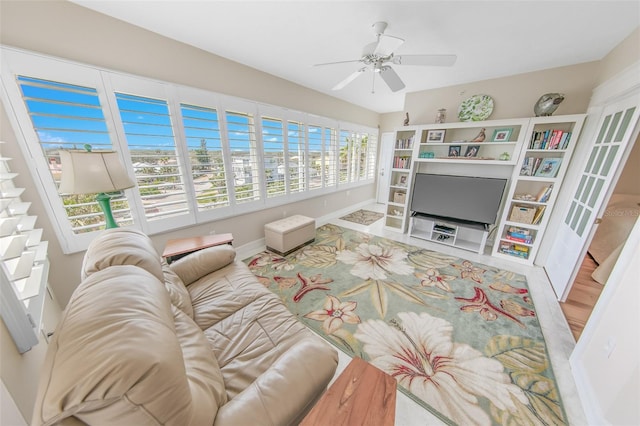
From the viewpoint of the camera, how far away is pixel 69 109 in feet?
5.28

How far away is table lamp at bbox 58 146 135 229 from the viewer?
1.35 meters

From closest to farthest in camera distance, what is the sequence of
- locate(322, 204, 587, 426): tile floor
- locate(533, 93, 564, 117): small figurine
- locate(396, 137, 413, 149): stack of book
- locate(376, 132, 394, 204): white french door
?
1. locate(322, 204, 587, 426): tile floor
2. locate(533, 93, 564, 117): small figurine
3. locate(396, 137, 413, 149): stack of book
4. locate(376, 132, 394, 204): white french door

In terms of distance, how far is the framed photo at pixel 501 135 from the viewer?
108 inches

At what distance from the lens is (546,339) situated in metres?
1.72

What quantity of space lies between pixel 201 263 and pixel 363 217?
3620mm

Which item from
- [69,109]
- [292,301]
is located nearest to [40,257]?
[69,109]

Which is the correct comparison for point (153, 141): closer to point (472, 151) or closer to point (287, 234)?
point (287, 234)

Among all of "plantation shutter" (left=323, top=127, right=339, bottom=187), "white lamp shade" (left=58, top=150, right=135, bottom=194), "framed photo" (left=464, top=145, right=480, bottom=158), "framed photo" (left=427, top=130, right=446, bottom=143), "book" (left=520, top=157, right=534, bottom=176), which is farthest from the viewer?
"plantation shutter" (left=323, top=127, right=339, bottom=187)

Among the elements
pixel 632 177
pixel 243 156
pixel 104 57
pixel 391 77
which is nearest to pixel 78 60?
pixel 104 57

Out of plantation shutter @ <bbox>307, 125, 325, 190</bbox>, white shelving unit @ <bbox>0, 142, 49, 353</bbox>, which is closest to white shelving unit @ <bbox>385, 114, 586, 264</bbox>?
plantation shutter @ <bbox>307, 125, 325, 190</bbox>

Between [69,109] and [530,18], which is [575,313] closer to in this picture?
[530,18]

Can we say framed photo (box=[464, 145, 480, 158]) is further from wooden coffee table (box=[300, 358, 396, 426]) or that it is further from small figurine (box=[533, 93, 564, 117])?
wooden coffee table (box=[300, 358, 396, 426])

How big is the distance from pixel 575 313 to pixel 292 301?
8.91 feet

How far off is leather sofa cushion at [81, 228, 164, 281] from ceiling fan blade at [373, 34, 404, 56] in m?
2.00
